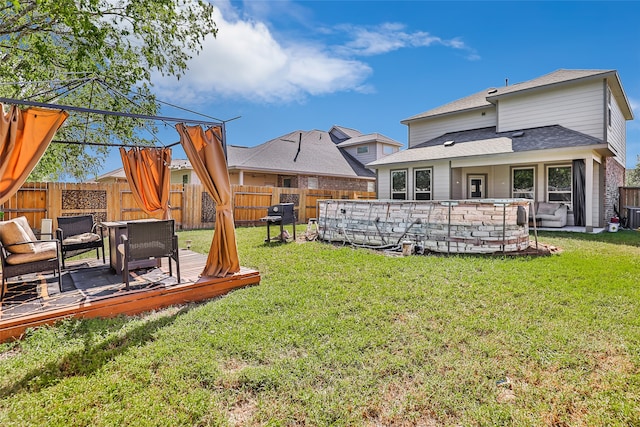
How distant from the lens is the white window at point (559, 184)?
1253cm

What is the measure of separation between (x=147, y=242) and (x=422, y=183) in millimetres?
12668

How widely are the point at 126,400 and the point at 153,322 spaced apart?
147 cm

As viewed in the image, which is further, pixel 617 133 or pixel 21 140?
pixel 617 133

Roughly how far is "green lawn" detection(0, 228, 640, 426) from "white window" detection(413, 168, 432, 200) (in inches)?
392

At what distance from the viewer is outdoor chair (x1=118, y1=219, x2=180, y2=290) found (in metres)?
4.23

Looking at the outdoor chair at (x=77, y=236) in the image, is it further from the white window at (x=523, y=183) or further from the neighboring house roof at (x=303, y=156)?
the white window at (x=523, y=183)

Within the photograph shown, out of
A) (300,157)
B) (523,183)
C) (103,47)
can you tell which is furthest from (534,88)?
(103,47)

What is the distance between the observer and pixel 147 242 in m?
4.41

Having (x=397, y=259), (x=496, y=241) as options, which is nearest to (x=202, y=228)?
(x=397, y=259)

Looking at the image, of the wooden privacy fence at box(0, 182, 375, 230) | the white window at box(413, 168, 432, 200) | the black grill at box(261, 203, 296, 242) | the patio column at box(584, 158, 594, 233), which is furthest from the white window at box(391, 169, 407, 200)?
the black grill at box(261, 203, 296, 242)

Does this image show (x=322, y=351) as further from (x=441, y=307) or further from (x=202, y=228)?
(x=202, y=228)

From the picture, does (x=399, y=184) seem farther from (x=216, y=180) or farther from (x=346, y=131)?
(x=216, y=180)

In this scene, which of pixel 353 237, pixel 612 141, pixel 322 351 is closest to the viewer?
pixel 322 351

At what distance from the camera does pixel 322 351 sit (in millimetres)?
3016
